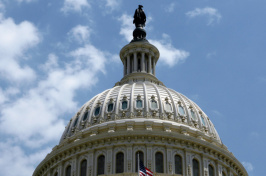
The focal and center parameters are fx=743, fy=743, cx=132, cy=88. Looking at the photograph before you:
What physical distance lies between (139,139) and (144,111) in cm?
552

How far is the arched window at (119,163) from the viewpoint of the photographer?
8050 cm

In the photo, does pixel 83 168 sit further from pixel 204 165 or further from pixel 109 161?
pixel 204 165

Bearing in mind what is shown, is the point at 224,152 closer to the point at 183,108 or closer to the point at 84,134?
the point at 183,108

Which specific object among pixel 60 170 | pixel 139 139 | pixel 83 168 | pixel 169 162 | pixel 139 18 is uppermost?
pixel 139 18

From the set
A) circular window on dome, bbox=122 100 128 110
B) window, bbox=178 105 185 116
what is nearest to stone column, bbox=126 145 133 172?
circular window on dome, bbox=122 100 128 110

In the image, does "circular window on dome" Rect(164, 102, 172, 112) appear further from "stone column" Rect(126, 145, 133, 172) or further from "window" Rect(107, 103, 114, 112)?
"stone column" Rect(126, 145, 133, 172)

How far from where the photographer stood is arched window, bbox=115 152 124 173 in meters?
80.5

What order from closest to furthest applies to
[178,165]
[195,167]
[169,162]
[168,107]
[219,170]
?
1. [169,162]
2. [178,165]
3. [195,167]
4. [219,170]
5. [168,107]

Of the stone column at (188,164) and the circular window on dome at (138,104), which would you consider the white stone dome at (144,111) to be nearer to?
the circular window on dome at (138,104)

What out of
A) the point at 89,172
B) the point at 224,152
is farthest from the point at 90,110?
the point at 224,152

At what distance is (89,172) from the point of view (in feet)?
266

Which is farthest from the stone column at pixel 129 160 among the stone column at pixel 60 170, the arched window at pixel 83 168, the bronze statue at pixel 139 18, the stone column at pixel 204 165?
the bronze statue at pixel 139 18

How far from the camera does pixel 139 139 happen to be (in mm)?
82312

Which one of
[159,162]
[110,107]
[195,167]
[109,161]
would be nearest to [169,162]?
[159,162]
